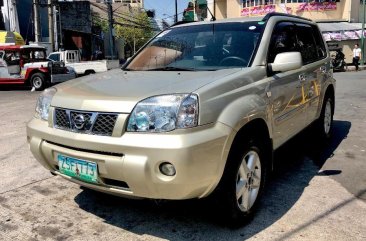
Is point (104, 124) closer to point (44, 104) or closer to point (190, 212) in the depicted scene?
point (44, 104)

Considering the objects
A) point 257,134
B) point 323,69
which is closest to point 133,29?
point 323,69

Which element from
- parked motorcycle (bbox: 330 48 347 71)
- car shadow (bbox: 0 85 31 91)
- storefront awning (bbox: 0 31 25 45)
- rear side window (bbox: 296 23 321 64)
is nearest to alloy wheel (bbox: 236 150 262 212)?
rear side window (bbox: 296 23 321 64)

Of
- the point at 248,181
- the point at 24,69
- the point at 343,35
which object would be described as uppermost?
the point at 343,35

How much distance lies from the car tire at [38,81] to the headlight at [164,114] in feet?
48.8

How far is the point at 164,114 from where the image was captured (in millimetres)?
2625

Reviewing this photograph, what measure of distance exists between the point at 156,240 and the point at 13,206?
1545 mm

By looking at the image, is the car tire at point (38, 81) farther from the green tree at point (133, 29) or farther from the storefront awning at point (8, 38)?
the green tree at point (133, 29)

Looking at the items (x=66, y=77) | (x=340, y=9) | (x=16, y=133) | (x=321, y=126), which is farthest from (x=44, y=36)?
(x=321, y=126)

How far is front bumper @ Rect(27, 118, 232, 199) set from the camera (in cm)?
250

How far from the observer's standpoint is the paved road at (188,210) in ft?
10.0

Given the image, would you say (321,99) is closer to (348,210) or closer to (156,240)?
(348,210)

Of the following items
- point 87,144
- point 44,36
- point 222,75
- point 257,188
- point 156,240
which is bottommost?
point 156,240

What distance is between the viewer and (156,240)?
2959 mm

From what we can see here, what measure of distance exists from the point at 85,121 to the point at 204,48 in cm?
151
